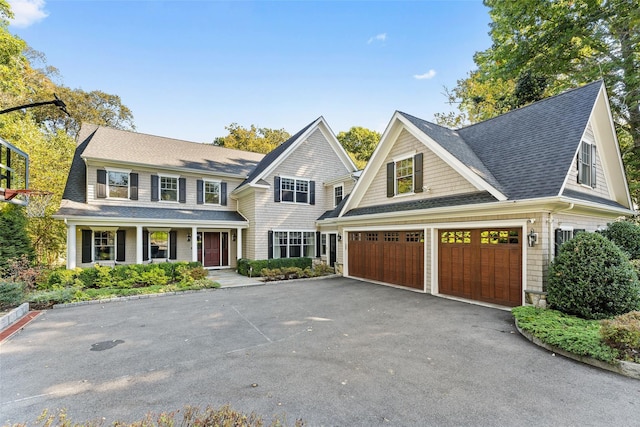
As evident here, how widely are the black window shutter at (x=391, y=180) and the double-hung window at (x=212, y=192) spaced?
974 cm

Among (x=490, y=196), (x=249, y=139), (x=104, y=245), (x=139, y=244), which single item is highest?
(x=249, y=139)

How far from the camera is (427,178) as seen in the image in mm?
9953

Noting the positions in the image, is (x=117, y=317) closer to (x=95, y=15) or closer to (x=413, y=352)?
(x=413, y=352)

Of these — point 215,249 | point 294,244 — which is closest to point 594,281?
point 294,244

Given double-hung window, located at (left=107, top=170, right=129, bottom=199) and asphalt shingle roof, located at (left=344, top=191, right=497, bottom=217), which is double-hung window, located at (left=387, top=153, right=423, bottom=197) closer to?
asphalt shingle roof, located at (left=344, top=191, right=497, bottom=217)

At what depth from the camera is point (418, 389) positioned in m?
3.74

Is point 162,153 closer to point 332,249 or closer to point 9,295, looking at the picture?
point 9,295

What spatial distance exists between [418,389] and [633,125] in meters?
19.1

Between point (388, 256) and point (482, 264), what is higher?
point (482, 264)

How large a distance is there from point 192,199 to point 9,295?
336 inches

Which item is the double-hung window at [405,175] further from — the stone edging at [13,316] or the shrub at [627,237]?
the stone edging at [13,316]

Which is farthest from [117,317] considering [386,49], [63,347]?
[386,49]

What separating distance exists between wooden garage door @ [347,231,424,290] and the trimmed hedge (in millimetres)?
2702

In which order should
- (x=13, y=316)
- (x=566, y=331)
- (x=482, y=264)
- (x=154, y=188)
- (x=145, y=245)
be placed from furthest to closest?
(x=154, y=188), (x=145, y=245), (x=482, y=264), (x=13, y=316), (x=566, y=331)
